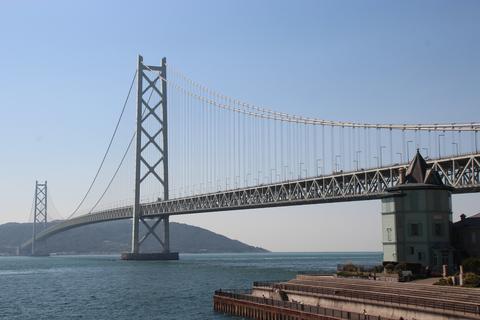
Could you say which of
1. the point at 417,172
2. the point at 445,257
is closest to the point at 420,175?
the point at 417,172

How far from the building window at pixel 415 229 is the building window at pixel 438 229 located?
1.14 metres

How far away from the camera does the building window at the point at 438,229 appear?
2292 inches

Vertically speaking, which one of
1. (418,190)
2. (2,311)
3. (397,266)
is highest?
(418,190)

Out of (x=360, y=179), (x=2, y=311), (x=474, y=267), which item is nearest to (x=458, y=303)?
(x=474, y=267)

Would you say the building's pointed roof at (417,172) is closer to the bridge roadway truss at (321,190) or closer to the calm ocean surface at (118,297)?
the bridge roadway truss at (321,190)

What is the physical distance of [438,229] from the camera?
191 feet

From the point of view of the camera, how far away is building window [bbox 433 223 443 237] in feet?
191

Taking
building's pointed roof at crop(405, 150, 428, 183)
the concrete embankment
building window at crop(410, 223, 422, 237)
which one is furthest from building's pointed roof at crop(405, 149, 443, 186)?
the concrete embankment

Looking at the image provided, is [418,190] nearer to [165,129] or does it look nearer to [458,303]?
[458,303]

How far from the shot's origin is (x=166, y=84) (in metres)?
156

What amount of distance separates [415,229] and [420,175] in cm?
455

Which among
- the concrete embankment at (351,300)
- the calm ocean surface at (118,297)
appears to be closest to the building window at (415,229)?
the concrete embankment at (351,300)

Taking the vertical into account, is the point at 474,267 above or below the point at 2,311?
above

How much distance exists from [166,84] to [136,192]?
25.1 metres
